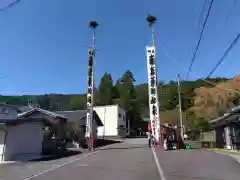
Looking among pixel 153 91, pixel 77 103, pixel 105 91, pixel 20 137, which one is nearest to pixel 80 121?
pixel 153 91

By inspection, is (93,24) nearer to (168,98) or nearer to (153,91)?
(153,91)

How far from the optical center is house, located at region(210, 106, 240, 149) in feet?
84.6

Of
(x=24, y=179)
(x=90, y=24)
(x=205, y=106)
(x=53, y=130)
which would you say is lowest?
(x=24, y=179)

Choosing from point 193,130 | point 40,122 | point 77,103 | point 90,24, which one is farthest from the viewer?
point 77,103

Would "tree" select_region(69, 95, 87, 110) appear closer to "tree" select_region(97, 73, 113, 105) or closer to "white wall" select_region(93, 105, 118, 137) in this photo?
"tree" select_region(97, 73, 113, 105)

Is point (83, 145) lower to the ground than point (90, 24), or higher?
lower

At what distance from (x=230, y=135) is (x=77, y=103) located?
268 ft

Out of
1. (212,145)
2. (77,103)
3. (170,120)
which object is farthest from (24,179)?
(77,103)

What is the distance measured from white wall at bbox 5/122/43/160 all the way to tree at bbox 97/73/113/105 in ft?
202

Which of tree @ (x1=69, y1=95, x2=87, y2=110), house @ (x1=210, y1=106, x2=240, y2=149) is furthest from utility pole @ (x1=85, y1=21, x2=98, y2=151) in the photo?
tree @ (x1=69, y1=95, x2=87, y2=110)

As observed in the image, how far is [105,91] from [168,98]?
20.3 metres

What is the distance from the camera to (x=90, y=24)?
30297 mm

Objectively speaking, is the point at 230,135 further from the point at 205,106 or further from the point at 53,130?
the point at 205,106

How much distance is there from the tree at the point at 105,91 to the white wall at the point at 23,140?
6144 cm
